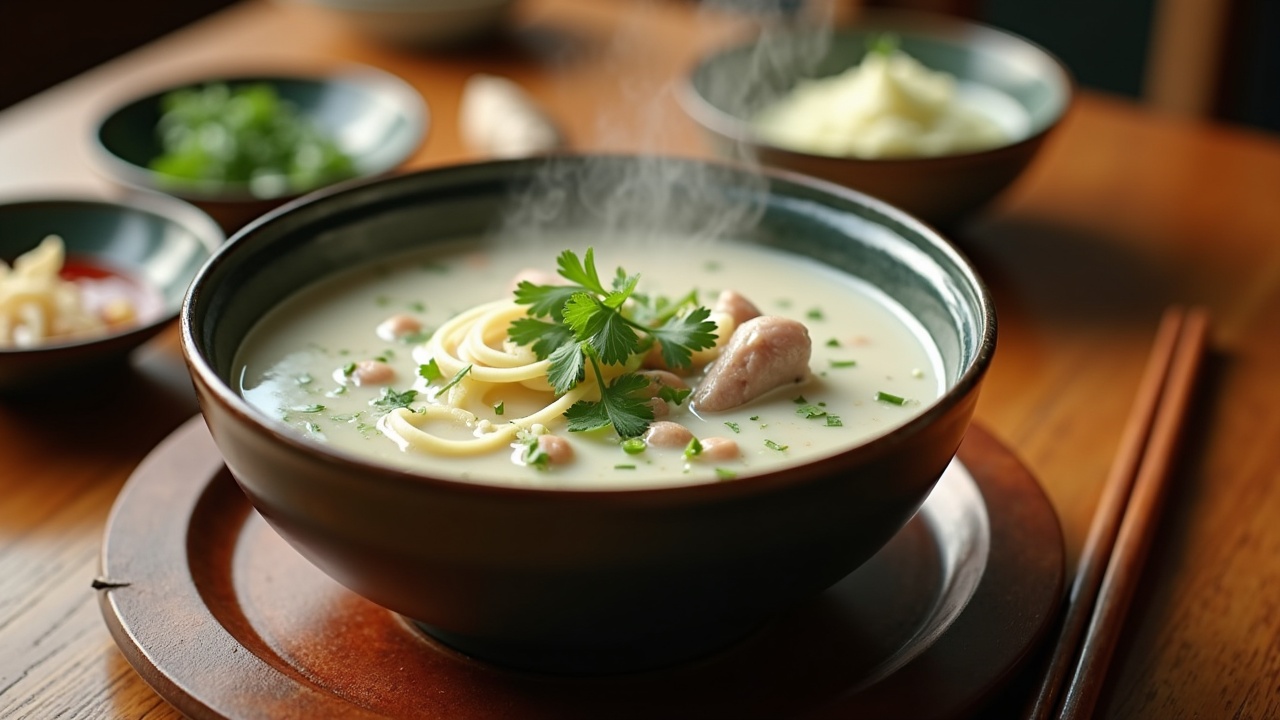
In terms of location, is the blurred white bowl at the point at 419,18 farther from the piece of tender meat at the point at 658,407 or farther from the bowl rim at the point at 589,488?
the piece of tender meat at the point at 658,407

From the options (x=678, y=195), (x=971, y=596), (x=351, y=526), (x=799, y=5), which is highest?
(x=351, y=526)

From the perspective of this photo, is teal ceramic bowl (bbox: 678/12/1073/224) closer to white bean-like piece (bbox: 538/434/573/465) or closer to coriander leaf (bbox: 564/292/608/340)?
coriander leaf (bbox: 564/292/608/340)

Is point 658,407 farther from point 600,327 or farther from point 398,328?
point 398,328

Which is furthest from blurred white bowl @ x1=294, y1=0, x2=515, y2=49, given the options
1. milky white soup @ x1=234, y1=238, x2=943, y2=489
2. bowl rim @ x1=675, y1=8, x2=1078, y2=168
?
milky white soup @ x1=234, y1=238, x2=943, y2=489

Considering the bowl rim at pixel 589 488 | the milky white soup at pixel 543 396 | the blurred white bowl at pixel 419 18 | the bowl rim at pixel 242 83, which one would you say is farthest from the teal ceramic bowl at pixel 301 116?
the bowl rim at pixel 589 488

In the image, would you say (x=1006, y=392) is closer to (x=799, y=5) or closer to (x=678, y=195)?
(x=678, y=195)

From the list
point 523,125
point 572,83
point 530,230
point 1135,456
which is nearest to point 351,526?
point 530,230
